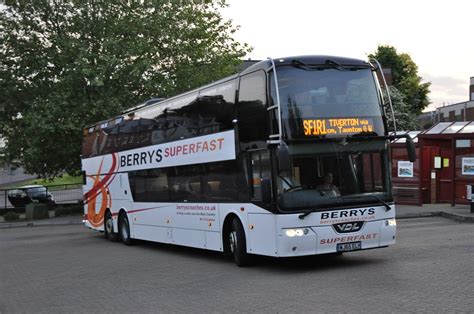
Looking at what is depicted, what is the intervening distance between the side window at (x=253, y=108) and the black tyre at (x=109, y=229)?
9.09 m

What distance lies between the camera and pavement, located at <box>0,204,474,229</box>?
2084cm

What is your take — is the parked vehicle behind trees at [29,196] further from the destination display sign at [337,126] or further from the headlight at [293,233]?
the destination display sign at [337,126]

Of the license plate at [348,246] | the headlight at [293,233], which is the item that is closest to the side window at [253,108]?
the headlight at [293,233]

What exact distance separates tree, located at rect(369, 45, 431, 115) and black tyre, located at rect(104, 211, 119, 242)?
57.5 metres

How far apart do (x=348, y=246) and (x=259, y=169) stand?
6.92ft

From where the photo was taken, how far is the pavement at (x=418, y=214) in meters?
20.8

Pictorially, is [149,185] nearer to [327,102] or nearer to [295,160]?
[295,160]

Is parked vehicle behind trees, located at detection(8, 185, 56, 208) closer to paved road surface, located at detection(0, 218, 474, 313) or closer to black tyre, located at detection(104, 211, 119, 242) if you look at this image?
black tyre, located at detection(104, 211, 119, 242)

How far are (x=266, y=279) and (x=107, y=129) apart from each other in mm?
10851

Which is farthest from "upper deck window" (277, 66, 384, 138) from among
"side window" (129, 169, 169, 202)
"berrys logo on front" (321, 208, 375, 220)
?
"side window" (129, 169, 169, 202)

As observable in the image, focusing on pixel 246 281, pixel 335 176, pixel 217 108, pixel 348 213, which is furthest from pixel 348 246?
pixel 217 108

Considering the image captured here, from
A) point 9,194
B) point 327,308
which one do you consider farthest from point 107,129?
point 9,194

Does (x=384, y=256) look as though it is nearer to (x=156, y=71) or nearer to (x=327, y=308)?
(x=327, y=308)

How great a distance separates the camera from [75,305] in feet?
29.1
